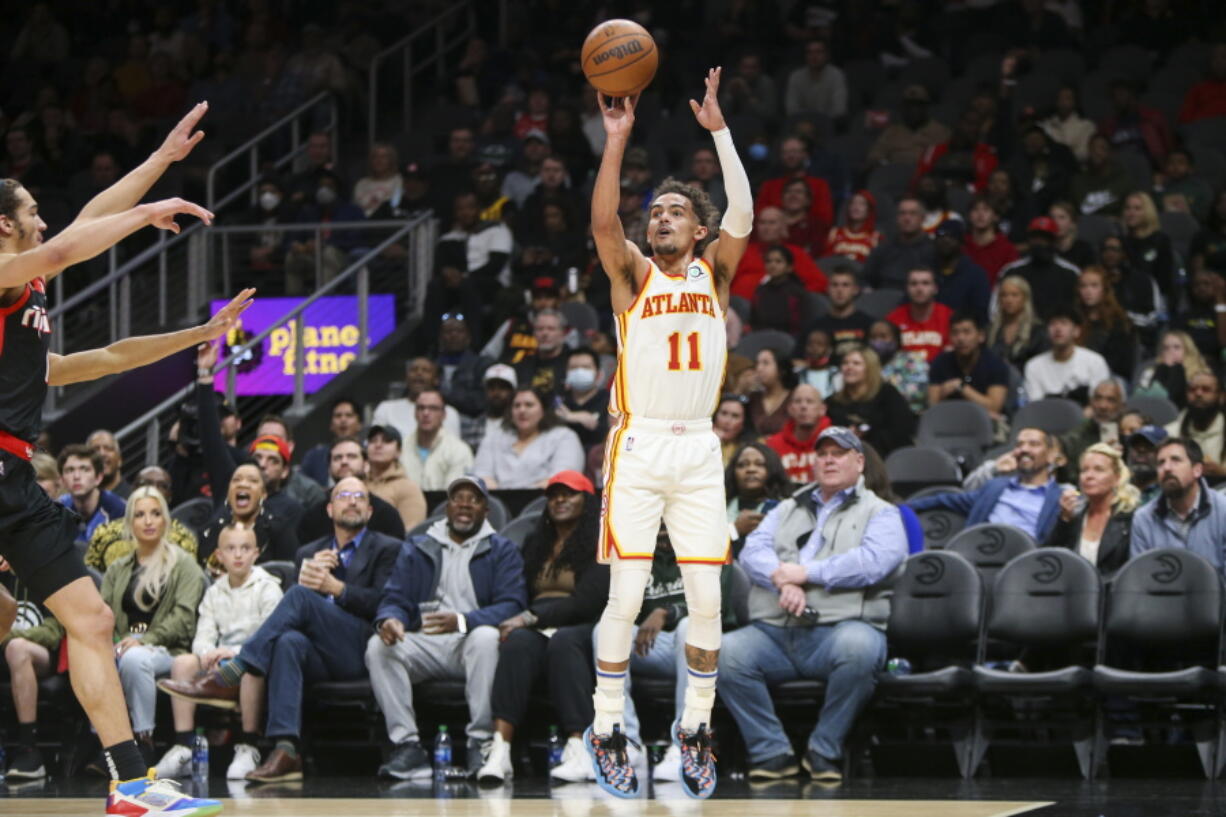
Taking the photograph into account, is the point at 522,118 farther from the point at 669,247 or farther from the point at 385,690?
the point at 669,247

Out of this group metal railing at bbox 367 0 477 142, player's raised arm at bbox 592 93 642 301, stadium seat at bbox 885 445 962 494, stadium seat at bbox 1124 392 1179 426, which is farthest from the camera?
metal railing at bbox 367 0 477 142

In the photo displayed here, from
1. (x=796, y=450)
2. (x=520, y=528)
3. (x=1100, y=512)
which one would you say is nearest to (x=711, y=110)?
(x=1100, y=512)

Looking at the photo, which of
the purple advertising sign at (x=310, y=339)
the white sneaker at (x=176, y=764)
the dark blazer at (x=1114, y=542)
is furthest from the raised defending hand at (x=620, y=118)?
the purple advertising sign at (x=310, y=339)

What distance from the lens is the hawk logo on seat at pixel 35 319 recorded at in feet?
19.5

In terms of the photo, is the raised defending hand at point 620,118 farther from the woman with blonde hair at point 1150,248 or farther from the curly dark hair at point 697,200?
the woman with blonde hair at point 1150,248

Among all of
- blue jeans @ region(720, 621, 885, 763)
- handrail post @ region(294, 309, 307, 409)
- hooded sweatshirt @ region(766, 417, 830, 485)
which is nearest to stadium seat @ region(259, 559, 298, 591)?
blue jeans @ region(720, 621, 885, 763)

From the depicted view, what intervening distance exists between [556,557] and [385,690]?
1.20m

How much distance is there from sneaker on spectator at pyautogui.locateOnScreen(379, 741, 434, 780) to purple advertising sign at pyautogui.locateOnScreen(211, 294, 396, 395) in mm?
5605

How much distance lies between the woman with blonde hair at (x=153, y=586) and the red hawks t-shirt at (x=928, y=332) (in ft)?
17.6

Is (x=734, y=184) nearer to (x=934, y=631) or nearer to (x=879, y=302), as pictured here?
(x=934, y=631)

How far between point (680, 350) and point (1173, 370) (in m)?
5.72

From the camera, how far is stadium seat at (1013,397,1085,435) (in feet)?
36.1

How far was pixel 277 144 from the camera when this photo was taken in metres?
16.9

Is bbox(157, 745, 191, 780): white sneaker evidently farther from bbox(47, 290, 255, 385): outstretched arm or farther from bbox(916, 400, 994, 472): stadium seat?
bbox(916, 400, 994, 472): stadium seat
